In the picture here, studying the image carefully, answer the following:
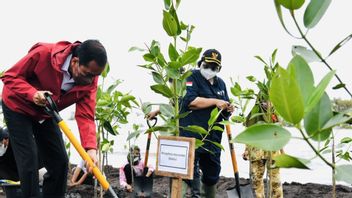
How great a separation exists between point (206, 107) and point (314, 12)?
2.72m

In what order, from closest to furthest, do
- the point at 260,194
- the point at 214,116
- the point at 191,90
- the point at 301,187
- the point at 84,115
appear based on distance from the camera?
the point at 214,116 < the point at 84,115 < the point at 191,90 < the point at 260,194 < the point at 301,187

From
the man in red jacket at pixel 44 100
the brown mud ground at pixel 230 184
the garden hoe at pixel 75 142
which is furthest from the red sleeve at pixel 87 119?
the brown mud ground at pixel 230 184

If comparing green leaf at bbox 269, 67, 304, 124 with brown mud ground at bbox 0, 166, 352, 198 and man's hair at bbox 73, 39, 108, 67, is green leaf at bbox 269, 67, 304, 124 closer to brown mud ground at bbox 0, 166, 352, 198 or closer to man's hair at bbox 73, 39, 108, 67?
man's hair at bbox 73, 39, 108, 67

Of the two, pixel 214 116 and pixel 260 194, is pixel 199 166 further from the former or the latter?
pixel 214 116

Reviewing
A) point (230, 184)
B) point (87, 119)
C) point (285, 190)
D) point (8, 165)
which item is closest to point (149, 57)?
point (87, 119)

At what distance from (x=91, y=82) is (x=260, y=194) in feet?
6.92

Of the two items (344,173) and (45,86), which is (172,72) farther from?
(344,173)

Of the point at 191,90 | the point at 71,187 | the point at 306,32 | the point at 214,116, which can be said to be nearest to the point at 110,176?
the point at 71,187

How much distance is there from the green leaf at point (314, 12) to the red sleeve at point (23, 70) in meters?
2.02

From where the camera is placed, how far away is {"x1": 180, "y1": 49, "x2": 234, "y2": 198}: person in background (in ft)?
10.5

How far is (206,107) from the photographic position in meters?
3.21

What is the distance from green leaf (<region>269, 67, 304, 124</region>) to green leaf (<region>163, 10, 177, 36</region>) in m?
1.32

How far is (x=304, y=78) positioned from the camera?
0.47m

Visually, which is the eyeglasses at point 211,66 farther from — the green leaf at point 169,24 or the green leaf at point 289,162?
the green leaf at point 289,162
